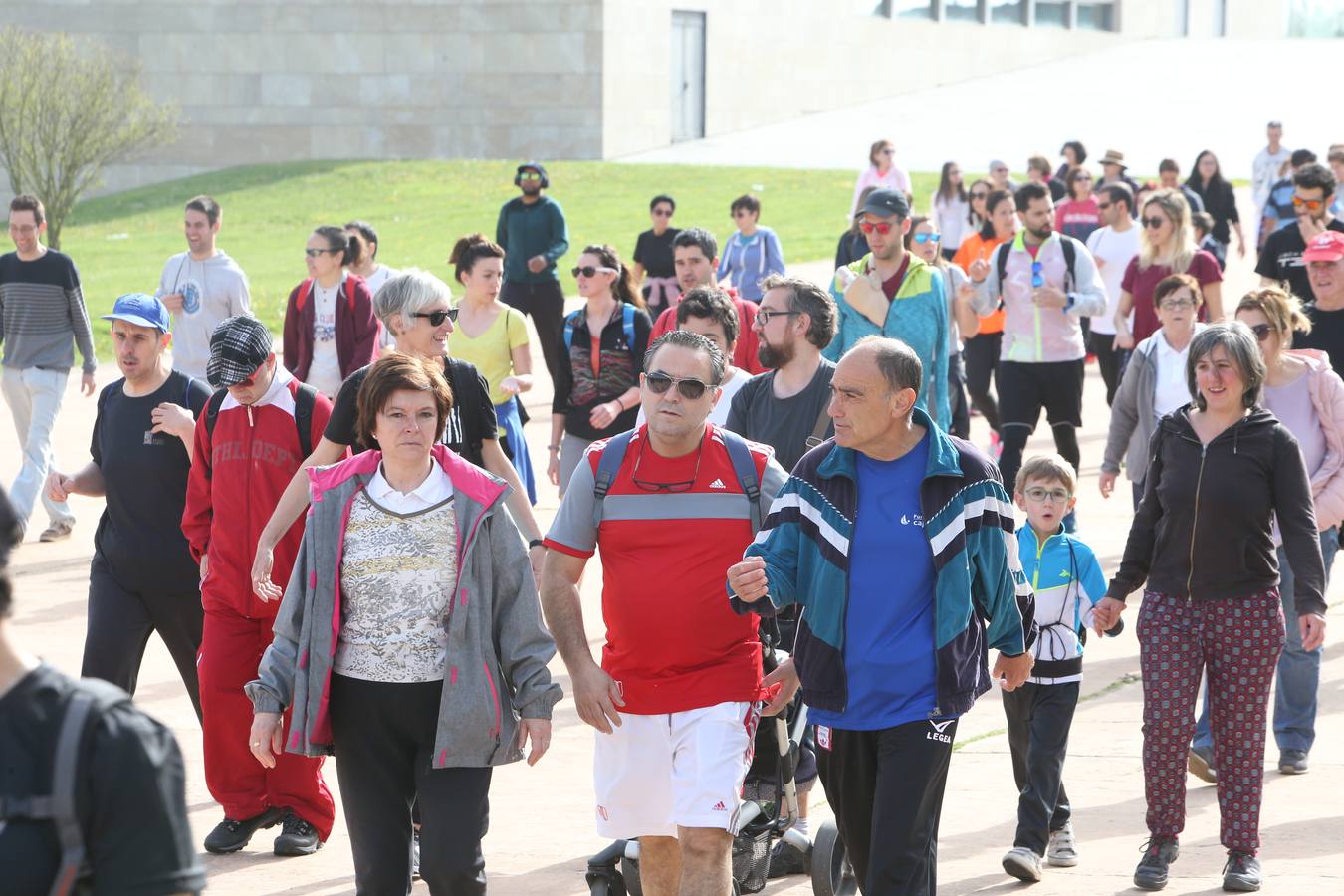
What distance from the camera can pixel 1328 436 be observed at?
794 centimetres

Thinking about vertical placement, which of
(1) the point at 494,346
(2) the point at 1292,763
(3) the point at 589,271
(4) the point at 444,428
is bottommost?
(2) the point at 1292,763

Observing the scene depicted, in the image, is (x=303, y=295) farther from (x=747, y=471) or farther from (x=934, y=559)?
(x=934, y=559)

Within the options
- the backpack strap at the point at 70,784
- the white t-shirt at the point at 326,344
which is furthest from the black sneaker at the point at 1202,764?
the white t-shirt at the point at 326,344

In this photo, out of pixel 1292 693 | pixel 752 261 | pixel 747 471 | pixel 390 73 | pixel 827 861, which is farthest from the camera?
pixel 390 73

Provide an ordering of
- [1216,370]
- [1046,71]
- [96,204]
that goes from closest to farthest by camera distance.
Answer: [1216,370] → [96,204] → [1046,71]

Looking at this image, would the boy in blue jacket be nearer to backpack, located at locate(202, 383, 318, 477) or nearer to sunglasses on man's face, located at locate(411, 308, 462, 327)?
sunglasses on man's face, located at locate(411, 308, 462, 327)

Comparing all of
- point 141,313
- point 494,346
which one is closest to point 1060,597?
point 141,313

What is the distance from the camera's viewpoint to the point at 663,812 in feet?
18.6

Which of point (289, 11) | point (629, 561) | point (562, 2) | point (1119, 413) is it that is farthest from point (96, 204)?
point (629, 561)

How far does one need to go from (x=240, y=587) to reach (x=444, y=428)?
1203mm

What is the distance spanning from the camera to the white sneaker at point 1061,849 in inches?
270

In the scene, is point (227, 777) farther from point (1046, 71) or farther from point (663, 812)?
point (1046, 71)

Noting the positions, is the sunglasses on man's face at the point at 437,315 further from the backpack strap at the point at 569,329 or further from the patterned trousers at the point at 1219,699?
the backpack strap at the point at 569,329

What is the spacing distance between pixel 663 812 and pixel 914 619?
98 cm
